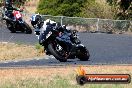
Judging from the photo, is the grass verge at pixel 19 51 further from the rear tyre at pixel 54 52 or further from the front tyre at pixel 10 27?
the rear tyre at pixel 54 52

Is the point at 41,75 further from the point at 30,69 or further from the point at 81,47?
the point at 81,47

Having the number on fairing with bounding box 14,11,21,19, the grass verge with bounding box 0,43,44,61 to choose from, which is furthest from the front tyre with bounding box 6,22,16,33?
the grass verge with bounding box 0,43,44,61

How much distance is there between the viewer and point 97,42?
29.4m

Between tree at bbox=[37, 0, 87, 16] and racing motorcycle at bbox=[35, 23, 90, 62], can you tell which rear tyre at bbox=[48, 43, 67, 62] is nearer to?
racing motorcycle at bbox=[35, 23, 90, 62]

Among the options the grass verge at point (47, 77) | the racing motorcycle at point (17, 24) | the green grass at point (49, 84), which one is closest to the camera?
the green grass at point (49, 84)

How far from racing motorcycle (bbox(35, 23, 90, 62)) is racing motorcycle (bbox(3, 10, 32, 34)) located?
13255 millimetres

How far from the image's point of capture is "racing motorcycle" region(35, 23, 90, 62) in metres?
19.5

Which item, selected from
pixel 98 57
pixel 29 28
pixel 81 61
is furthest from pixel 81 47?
pixel 29 28

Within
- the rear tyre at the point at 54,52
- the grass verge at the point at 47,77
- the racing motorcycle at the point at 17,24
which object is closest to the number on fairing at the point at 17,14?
the racing motorcycle at the point at 17,24

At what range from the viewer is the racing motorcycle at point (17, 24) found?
1312 inches

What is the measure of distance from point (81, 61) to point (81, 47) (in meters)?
0.52

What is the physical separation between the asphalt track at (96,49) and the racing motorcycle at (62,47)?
0.24m

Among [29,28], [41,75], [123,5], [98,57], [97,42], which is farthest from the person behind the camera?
[123,5]

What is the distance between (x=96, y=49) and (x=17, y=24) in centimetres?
871
